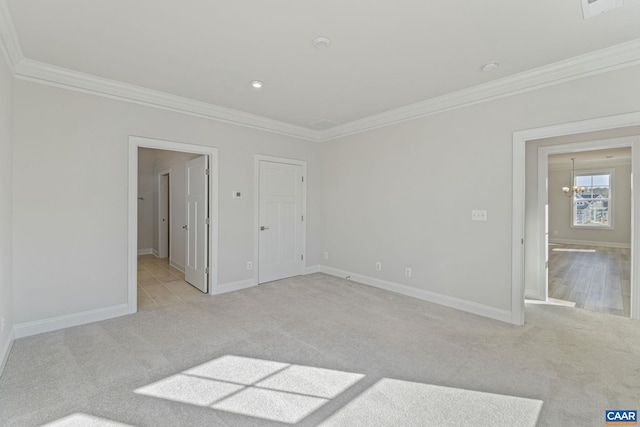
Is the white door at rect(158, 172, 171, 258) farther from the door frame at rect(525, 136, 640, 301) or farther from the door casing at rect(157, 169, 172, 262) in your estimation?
the door frame at rect(525, 136, 640, 301)

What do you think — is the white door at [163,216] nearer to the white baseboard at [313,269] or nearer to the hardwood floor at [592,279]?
the white baseboard at [313,269]

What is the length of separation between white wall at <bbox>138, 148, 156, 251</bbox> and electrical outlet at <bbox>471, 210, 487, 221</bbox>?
739 centimetres

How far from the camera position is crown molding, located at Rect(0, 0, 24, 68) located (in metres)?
2.06

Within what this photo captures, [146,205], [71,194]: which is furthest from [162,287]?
[146,205]

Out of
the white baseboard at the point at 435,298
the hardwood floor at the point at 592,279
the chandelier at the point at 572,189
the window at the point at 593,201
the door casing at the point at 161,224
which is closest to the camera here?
the white baseboard at the point at 435,298

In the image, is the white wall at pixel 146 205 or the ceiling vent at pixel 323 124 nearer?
the ceiling vent at pixel 323 124

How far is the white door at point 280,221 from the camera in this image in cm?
478

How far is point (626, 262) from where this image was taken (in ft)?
20.9

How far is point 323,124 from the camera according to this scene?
4898 millimetres

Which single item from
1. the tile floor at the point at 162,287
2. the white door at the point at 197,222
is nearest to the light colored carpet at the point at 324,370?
the tile floor at the point at 162,287

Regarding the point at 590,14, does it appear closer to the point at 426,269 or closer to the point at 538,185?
the point at 538,185

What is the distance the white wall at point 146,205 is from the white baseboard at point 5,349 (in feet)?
17.3

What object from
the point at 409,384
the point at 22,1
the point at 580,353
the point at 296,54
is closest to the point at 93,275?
the point at 22,1

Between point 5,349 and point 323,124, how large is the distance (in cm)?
453
